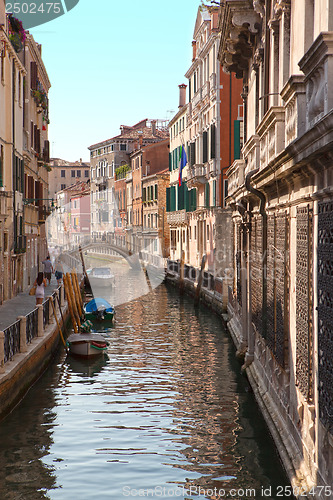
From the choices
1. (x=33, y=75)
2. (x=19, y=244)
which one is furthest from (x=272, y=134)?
(x=33, y=75)

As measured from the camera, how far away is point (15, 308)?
1866 centimetres

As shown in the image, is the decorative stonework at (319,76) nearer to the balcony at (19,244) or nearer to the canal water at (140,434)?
the canal water at (140,434)

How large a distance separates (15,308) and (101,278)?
735 inches

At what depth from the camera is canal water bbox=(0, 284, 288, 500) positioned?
8133mm

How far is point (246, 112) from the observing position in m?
16.4

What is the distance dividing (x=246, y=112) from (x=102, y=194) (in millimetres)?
66876

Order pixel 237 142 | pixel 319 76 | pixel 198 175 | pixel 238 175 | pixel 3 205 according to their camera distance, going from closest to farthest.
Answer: pixel 319 76 < pixel 238 175 < pixel 3 205 < pixel 237 142 < pixel 198 175

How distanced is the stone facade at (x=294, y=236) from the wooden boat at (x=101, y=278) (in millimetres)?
24027

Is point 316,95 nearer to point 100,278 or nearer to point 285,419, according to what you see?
point 285,419

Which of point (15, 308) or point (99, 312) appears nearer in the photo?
point (15, 308)

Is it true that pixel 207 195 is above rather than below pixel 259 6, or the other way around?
below

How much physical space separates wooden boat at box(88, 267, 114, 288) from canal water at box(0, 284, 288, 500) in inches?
766

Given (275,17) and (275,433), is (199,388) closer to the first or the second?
(275,433)

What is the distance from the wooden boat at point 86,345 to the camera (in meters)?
16.4
